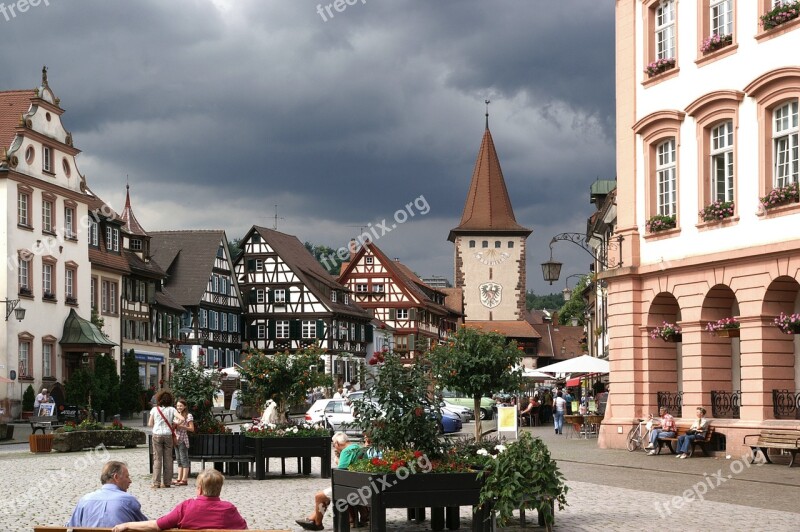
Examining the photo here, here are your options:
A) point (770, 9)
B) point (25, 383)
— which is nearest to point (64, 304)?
point (25, 383)

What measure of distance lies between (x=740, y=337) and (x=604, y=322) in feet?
107

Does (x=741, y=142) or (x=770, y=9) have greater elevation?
(x=770, y=9)

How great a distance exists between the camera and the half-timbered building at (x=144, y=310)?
69875 mm

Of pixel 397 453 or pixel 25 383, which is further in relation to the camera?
pixel 25 383

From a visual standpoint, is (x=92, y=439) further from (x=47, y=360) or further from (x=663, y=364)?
(x=47, y=360)

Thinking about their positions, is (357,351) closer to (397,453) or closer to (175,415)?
(175,415)

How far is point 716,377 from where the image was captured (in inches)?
1188

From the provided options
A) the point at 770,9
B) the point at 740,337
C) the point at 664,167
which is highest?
the point at 770,9

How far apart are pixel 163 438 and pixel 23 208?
35868mm

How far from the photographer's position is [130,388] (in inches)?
2446

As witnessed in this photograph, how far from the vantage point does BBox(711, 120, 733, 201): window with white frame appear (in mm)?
29688

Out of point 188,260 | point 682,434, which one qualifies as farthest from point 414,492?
point 188,260

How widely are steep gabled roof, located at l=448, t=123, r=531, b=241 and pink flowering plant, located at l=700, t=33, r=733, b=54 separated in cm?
9785

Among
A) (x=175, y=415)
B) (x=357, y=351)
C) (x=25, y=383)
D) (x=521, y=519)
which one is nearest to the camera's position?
(x=521, y=519)
